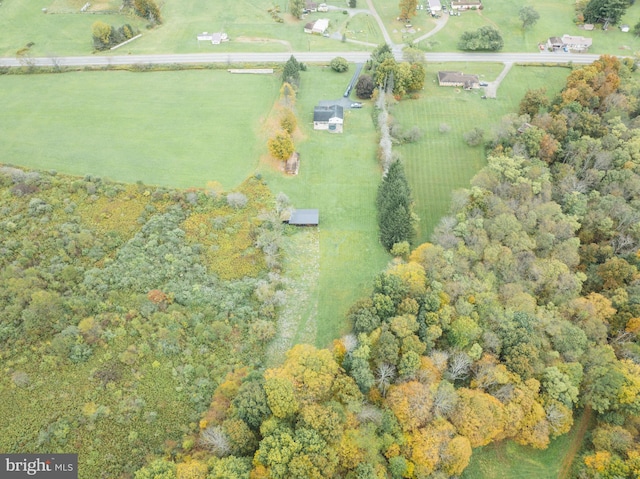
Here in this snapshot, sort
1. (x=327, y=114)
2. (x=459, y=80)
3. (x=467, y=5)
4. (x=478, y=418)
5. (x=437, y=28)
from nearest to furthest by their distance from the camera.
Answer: (x=478, y=418), (x=327, y=114), (x=459, y=80), (x=437, y=28), (x=467, y=5)

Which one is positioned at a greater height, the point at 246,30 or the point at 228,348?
the point at 246,30

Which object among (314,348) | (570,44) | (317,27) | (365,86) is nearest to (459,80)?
(365,86)

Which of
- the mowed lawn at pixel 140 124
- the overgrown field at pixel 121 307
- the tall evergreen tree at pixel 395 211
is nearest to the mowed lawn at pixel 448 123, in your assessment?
the tall evergreen tree at pixel 395 211

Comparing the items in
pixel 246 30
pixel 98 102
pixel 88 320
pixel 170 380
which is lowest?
pixel 170 380

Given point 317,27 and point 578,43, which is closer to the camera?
point 578,43

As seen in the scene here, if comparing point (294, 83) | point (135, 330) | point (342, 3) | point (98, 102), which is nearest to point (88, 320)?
point (135, 330)

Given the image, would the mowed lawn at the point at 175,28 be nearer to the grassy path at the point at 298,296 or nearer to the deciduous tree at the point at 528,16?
the deciduous tree at the point at 528,16

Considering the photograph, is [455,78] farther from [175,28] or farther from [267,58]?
[175,28]

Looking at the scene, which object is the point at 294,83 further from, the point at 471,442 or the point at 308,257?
the point at 471,442
